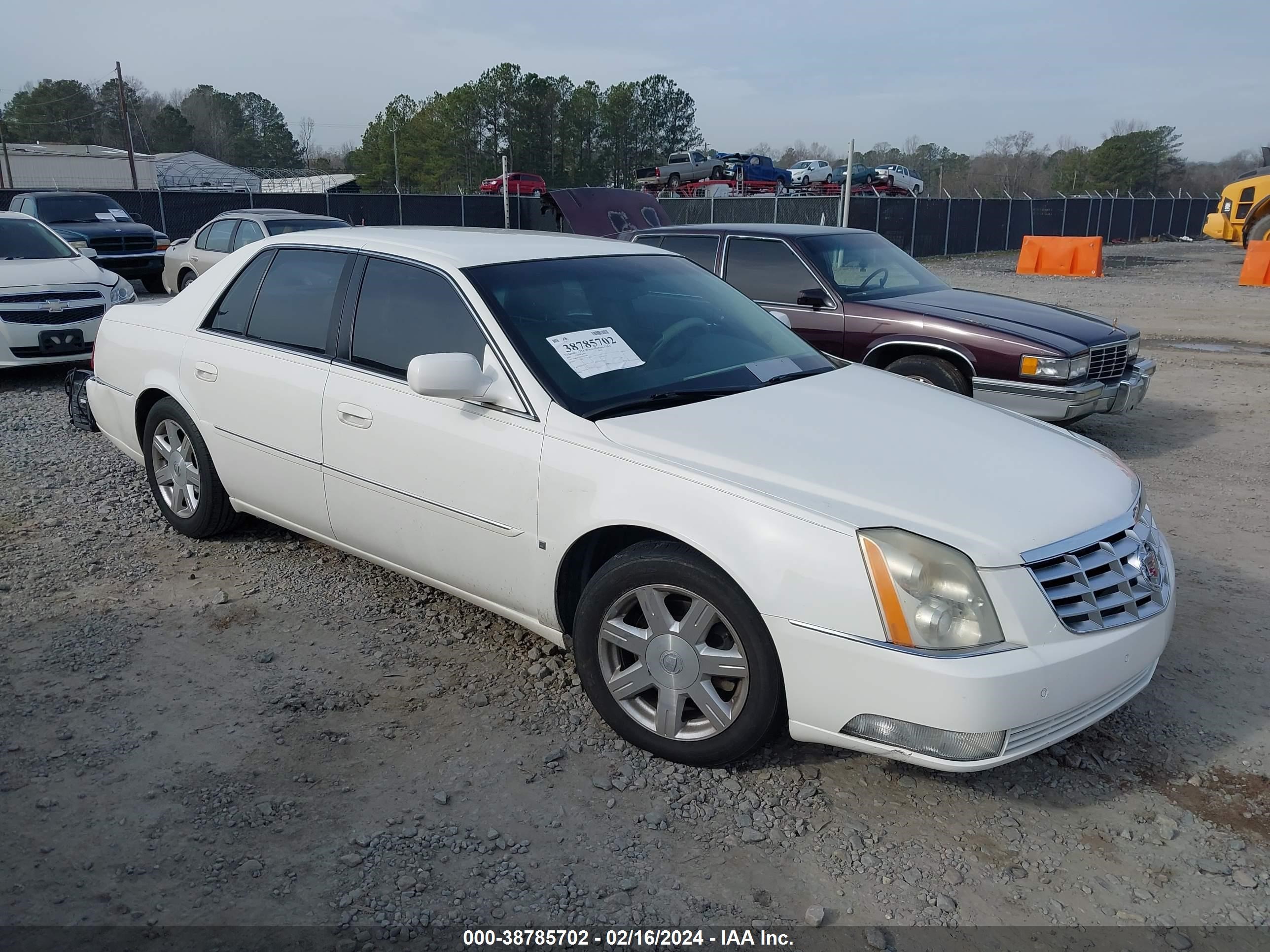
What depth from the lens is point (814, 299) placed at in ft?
25.0

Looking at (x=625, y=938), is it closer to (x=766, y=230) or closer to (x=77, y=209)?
(x=766, y=230)

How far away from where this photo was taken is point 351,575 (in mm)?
4746

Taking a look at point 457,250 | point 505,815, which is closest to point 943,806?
point 505,815

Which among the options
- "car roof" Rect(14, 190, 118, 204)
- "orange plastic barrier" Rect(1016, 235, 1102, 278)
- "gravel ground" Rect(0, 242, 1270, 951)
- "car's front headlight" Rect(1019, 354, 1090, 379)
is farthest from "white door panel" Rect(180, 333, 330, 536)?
"orange plastic barrier" Rect(1016, 235, 1102, 278)

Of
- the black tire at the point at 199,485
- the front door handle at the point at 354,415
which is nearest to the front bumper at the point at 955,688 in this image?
the front door handle at the point at 354,415

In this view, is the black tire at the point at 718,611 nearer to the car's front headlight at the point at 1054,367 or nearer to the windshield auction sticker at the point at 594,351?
the windshield auction sticker at the point at 594,351

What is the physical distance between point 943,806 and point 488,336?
7.30ft

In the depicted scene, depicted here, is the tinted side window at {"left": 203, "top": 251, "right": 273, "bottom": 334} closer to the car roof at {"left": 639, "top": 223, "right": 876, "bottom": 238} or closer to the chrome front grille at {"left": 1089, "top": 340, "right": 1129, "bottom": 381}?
the car roof at {"left": 639, "top": 223, "right": 876, "bottom": 238}

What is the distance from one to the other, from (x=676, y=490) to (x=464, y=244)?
5.61ft

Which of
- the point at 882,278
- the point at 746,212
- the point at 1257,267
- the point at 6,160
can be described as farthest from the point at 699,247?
the point at 6,160

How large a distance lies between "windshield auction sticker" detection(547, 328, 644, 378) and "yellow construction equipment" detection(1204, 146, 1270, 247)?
25432mm

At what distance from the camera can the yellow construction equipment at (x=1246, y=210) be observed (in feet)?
79.6

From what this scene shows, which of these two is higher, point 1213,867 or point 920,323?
point 920,323

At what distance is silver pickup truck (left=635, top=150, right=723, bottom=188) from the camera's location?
4059 cm
